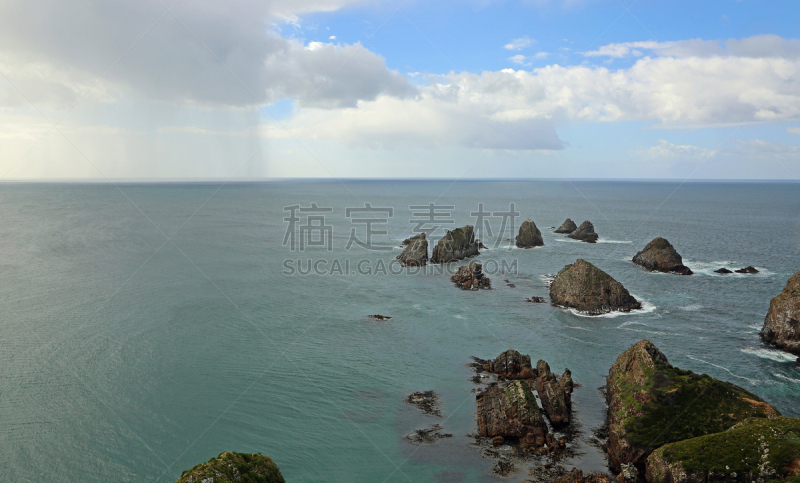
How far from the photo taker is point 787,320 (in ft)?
169

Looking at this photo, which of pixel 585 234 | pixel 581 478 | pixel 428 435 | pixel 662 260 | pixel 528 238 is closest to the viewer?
pixel 581 478

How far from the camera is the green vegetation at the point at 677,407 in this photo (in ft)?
106

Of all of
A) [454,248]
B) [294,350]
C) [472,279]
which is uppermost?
[454,248]

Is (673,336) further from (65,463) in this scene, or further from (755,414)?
(65,463)

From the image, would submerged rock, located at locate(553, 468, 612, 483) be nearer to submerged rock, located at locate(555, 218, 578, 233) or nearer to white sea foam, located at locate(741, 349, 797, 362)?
white sea foam, located at locate(741, 349, 797, 362)

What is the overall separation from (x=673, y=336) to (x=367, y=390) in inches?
1558

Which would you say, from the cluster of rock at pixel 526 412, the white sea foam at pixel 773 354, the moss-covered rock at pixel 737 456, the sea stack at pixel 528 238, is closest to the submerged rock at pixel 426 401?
the cluster of rock at pixel 526 412

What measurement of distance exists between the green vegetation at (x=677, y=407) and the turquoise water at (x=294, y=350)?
4.13 meters

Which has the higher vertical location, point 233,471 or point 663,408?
point 233,471

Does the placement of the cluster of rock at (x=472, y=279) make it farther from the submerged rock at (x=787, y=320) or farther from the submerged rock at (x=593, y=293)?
the submerged rock at (x=787, y=320)

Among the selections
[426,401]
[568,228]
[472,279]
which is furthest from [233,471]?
[568,228]

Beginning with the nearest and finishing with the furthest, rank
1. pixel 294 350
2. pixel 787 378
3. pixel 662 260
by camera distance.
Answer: pixel 787 378 → pixel 294 350 → pixel 662 260

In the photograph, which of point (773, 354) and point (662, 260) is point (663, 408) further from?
point (662, 260)

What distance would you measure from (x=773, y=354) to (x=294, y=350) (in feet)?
180
